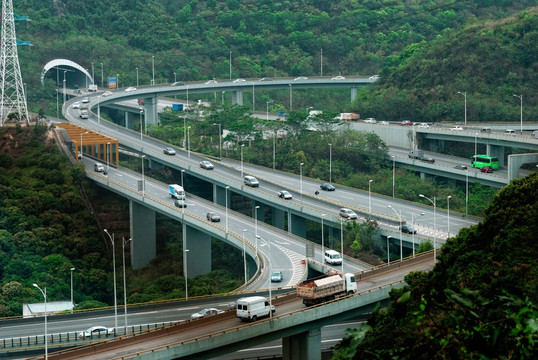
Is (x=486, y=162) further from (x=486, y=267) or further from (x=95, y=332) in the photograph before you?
(x=95, y=332)

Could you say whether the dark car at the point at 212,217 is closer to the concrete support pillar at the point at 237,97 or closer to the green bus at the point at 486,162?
the green bus at the point at 486,162

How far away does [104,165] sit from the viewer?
11088 centimetres

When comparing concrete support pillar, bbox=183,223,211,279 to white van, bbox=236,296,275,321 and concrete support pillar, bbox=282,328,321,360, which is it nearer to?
concrete support pillar, bbox=282,328,321,360

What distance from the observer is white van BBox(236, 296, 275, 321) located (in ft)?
164

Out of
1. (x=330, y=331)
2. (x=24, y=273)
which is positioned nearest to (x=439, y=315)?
(x=330, y=331)

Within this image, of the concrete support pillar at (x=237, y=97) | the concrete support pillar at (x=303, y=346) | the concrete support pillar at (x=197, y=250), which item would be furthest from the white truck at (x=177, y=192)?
the concrete support pillar at (x=237, y=97)

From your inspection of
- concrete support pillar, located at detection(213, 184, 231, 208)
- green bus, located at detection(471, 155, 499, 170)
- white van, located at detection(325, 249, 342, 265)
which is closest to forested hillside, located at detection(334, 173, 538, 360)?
white van, located at detection(325, 249, 342, 265)

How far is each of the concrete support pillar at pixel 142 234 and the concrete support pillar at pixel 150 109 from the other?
49406 mm

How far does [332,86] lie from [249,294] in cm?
10487

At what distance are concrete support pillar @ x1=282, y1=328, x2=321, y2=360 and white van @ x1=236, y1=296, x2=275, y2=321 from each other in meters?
3.38

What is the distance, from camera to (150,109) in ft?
492

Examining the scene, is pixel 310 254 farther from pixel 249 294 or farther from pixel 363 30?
pixel 363 30

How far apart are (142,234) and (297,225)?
58.4ft

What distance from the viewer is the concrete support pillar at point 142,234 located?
99688mm
